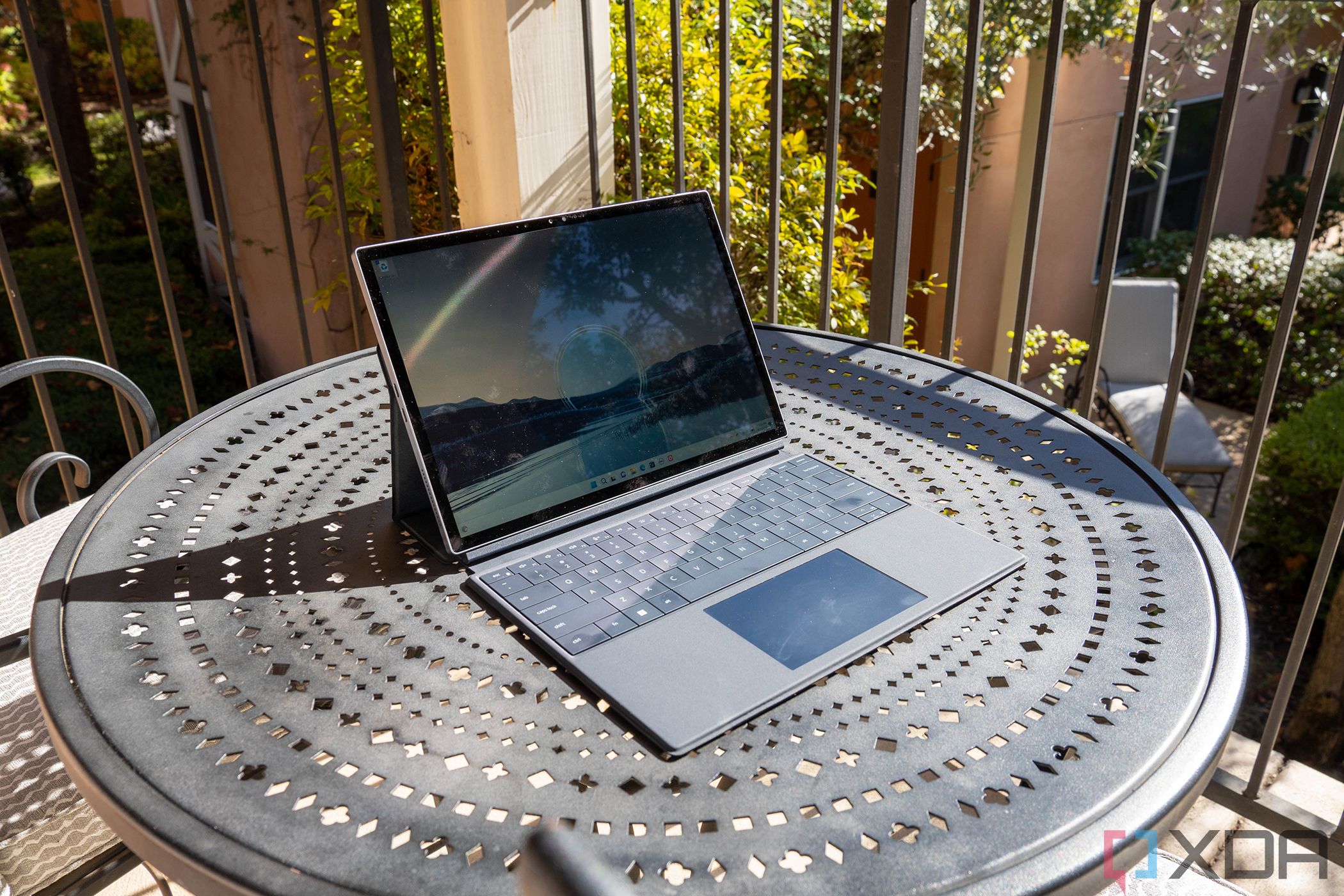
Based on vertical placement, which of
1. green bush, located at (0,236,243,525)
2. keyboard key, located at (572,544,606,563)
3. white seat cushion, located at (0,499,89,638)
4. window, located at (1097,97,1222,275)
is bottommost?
green bush, located at (0,236,243,525)

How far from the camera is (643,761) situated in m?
0.78

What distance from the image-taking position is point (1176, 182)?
31.6 ft

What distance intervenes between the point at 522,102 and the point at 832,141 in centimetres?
143

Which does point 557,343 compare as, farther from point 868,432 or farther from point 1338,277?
point 1338,277

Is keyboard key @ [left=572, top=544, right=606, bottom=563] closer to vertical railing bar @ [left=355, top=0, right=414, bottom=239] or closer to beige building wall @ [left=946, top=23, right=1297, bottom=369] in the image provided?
vertical railing bar @ [left=355, top=0, right=414, bottom=239]

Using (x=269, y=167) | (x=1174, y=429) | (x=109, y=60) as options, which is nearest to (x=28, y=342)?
(x=269, y=167)

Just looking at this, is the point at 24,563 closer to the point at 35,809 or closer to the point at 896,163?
the point at 35,809

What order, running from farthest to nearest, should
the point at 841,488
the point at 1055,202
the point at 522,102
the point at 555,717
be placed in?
the point at 1055,202
the point at 522,102
the point at 841,488
the point at 555,717

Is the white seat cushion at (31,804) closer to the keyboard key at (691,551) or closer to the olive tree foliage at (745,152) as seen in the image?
the keyboard key at (691,551)

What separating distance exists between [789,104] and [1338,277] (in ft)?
16.9

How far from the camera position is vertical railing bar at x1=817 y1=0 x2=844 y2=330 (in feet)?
6.01

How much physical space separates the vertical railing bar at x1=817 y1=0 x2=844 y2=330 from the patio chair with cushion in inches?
210

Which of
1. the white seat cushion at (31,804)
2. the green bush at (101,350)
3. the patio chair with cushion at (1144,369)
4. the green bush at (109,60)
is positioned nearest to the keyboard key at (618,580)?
the white seat cushion at (31,804)

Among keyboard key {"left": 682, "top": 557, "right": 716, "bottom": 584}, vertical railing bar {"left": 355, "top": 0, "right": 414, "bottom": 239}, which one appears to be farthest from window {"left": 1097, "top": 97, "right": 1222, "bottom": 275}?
keyboard key {"left": 682, "top": 557, "right": 716, "bottom": 584}
